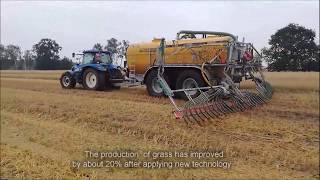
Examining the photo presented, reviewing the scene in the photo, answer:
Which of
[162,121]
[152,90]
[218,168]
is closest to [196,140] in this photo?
[218,168]

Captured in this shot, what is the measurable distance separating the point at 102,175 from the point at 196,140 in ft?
6.64

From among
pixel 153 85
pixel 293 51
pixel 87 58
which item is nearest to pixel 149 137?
pixel 293 51

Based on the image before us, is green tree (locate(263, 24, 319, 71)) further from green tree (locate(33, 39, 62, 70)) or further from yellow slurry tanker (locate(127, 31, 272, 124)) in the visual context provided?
green tree (locate(33, 39, 62, 70))

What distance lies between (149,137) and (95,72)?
29.8ft

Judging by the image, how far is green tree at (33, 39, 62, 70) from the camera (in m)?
42.0

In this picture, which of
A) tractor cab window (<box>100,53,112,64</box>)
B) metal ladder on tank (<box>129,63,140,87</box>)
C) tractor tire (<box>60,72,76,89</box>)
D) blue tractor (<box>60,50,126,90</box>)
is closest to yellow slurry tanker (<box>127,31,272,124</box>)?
metal ladder on tank (<box>129,63,140,87</box>)

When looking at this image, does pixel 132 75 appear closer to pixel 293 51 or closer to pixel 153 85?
pixel 153 85

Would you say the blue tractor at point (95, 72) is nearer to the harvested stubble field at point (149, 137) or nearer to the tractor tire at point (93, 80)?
the tractor tire at point (93, 80)

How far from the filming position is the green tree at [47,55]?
4200 centimetres

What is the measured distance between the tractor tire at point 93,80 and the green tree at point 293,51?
22.7ft

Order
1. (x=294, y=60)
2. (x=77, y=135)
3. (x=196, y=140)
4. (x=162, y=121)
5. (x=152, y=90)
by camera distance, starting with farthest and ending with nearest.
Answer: (x=152, y=90)
(x=294, y=60)
(x=162, y=121)
(x=77, y=135)
(x=196, y=140)

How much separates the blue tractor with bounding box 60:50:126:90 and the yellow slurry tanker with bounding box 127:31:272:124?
300cm

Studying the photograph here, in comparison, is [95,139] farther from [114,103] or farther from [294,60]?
[294,60]

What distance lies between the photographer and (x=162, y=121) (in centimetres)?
888
